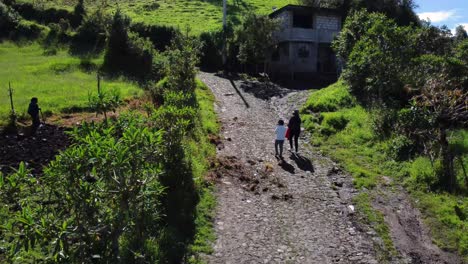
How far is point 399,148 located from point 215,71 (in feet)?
75.8

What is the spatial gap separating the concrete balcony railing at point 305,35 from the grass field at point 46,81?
661 inches

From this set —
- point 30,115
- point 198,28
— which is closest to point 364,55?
point 30,115

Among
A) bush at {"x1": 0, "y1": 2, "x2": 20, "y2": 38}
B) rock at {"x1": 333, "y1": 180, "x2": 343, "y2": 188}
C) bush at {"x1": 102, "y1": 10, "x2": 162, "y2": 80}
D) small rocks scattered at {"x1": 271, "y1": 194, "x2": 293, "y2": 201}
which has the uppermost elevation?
bush at {"x1": 0, "y1": 2, "x2": 20, "y2": 38}

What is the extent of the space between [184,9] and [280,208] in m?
47.6

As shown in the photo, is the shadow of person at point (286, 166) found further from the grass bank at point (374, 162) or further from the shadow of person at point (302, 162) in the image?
the grass bank at point (374, 162)

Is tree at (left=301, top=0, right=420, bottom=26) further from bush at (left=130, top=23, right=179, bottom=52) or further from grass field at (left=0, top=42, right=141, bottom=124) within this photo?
grass field at (left=0, top=42, right=141, bottom=124)

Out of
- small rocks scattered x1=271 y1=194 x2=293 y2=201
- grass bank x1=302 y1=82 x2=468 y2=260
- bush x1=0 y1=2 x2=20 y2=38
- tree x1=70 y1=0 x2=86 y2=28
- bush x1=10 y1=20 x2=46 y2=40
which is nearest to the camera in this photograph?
grass bank x1=302 y1=82 x2=468 y2=260

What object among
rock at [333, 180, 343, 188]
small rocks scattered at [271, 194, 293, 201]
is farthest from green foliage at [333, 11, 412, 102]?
small rocks scattered at [271, 194, 293, 201]

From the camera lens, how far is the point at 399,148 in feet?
53.9

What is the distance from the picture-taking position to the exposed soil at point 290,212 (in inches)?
410

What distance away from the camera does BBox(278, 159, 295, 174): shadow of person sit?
15.6 meters

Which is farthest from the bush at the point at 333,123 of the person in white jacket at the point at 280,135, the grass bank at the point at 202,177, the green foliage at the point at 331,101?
the grass bank at the point at 202,177

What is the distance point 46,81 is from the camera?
1030 inches

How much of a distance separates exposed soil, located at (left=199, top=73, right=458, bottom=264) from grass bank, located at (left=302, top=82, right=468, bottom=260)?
43cm
